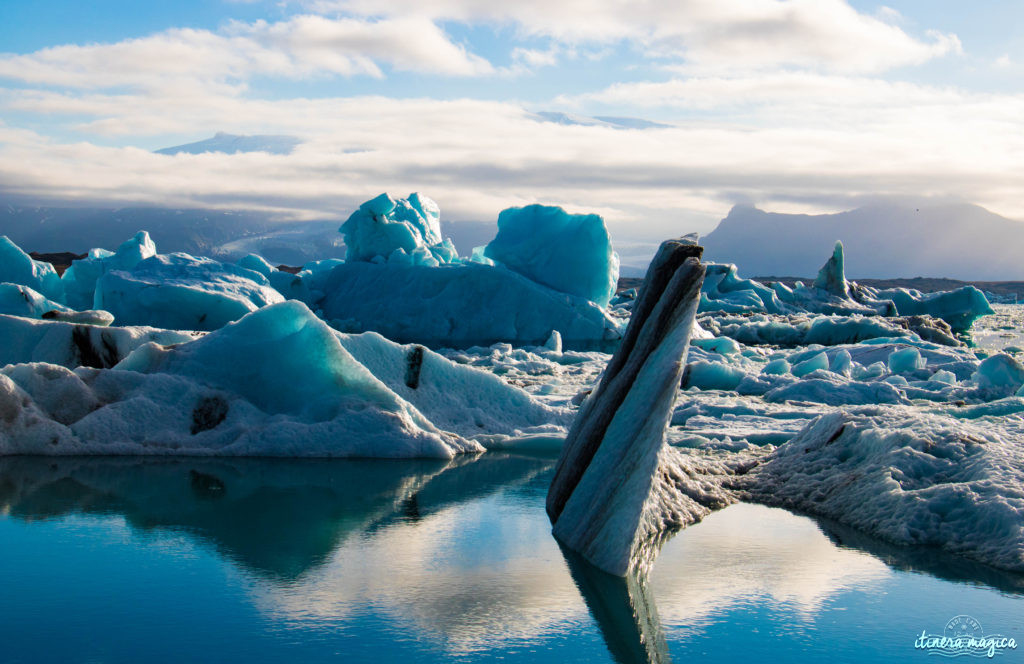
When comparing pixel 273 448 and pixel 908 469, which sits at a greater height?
pixel 908 469

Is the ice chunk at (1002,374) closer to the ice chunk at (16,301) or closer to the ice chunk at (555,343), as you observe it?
the ice chunk at (555,343)

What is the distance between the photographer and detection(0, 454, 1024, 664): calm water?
315cm

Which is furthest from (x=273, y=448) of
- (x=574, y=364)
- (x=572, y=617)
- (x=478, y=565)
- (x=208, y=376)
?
(x=574, y=364)

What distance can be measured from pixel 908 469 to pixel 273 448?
4.57 metres

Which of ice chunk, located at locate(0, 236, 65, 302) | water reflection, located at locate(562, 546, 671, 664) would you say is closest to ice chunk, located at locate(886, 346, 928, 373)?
water reflection, located at locate(562, 546, 671, 664)

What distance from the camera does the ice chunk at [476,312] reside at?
1850 centimetres

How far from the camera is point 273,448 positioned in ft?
21.7

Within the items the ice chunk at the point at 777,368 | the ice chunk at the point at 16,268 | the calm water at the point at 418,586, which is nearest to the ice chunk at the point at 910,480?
the calm water at the point at 418,586

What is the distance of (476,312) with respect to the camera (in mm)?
18625

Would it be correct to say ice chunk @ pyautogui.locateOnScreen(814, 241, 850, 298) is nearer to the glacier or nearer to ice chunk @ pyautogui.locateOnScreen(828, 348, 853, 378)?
the glacier

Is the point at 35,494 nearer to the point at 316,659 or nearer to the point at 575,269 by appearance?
the point at 316,659

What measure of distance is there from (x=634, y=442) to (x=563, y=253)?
1528cm

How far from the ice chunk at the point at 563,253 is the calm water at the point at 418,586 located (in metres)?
13.8

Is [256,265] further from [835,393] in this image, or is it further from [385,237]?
[835,393]
